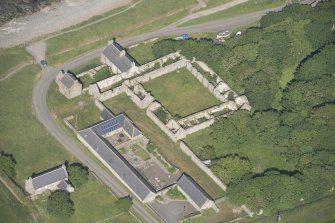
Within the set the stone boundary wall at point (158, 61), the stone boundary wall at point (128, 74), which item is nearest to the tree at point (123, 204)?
the stone boundary wall at point (128, 74)

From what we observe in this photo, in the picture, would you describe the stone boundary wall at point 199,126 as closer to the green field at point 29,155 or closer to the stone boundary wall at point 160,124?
the stone boundary wall at point 160,124

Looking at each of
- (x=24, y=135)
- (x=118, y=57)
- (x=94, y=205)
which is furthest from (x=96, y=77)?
(x=94, y=205)

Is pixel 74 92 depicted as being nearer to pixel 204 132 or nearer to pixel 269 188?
pixel 204 132

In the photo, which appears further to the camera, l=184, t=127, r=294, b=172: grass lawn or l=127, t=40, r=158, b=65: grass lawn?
l=127, t=40, r=158, b=65: grass lawn

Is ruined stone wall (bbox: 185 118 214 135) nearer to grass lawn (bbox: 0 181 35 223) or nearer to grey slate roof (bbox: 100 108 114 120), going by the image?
A: grey slate roof (bbox: 100 108 114 120)

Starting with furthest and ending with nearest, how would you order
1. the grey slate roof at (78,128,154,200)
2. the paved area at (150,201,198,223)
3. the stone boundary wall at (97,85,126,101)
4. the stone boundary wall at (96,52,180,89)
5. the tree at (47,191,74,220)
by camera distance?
1. the stone boundary wall at (96,52,180,89)
2. the stone boundary wall at (97,85,126,101)
3. the grey slate roof at (78,128,154,200)
4. the paved area at (150,201,198,223)
5. the tree at (47,191,74,220)

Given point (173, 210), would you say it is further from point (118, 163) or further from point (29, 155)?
point (29, 155)

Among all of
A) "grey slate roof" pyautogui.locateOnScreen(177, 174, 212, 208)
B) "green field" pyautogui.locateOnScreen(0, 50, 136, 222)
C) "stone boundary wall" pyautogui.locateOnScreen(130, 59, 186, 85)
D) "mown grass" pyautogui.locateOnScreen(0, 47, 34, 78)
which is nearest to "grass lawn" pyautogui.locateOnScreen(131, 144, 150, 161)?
"grey slate roof" pyautogui.locateOnScreen(177, 174, 212, 208)

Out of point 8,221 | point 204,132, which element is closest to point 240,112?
point 204,132
